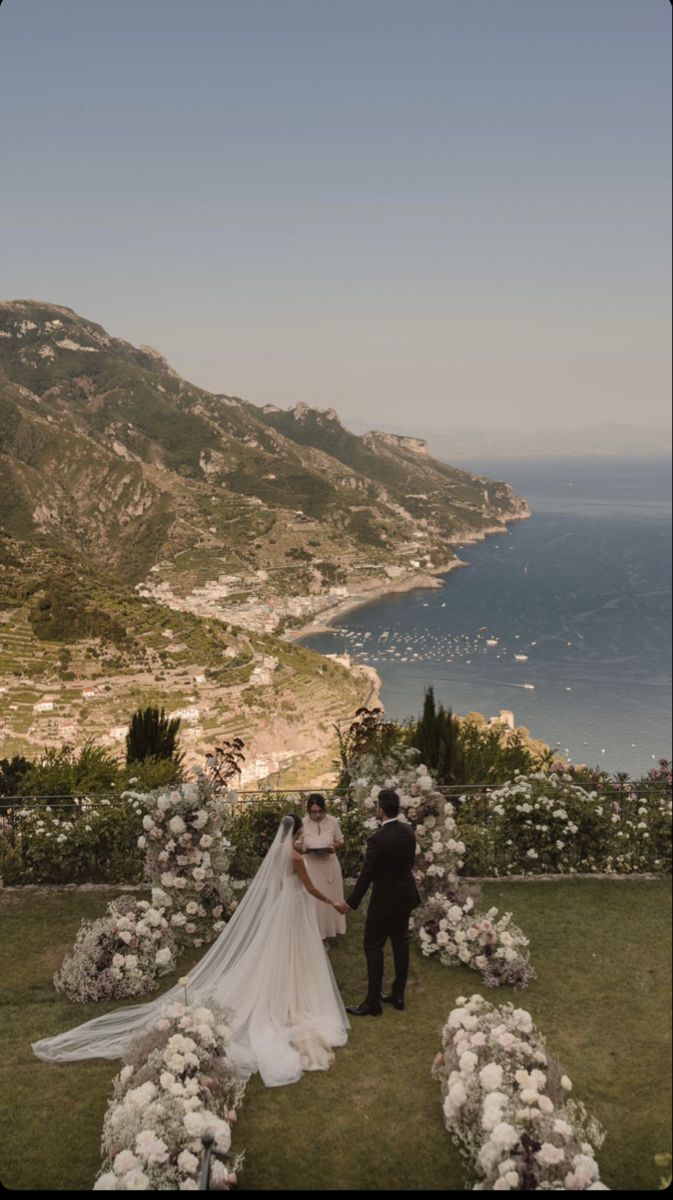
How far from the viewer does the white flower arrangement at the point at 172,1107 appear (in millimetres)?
3650

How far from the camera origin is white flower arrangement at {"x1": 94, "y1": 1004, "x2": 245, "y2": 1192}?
12.0 feet

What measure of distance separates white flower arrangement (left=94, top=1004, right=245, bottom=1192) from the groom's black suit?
1.32 metres

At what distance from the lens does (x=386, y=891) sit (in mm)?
5449

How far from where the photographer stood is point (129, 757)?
11.0 m

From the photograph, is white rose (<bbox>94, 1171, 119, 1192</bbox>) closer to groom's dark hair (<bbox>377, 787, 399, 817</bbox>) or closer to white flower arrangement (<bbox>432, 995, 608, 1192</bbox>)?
white flower arrangement (<bbox>432, 995, 608, 1192</bbox>)

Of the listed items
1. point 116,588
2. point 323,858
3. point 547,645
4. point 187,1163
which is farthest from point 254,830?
point 547,645

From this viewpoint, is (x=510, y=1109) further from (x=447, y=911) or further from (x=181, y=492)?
(x=181, y=492)

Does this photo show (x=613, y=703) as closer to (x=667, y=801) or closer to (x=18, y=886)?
(x=667, y=801)

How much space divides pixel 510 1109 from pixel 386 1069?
1.34 m

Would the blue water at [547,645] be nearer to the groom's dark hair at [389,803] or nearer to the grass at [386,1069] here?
the grass at [386,1069]

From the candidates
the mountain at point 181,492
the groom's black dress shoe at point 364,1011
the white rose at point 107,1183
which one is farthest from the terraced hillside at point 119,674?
the white rose at point 107,1183

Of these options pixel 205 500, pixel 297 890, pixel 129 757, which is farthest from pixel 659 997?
pixel 205 500

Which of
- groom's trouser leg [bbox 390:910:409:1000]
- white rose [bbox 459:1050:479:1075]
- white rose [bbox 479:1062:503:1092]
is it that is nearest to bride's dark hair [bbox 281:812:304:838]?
groom's trouser leg [bbox 390:910:409:1000]

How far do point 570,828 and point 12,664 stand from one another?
9.83 m
